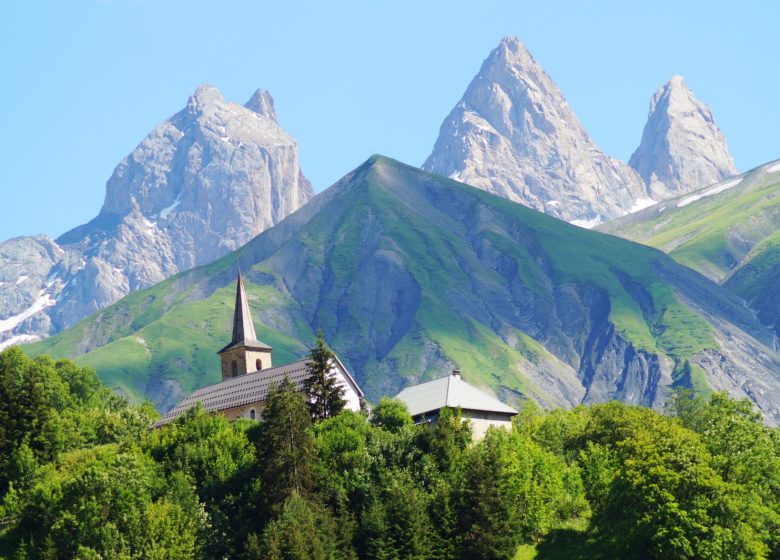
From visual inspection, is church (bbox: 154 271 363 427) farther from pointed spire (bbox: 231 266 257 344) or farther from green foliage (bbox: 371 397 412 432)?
green foliage (bbox: 371 397 412 432)

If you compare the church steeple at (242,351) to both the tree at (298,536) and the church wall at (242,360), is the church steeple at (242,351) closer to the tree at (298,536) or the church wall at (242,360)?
the church wall at (242,360)

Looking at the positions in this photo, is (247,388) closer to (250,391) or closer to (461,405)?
(250,391)

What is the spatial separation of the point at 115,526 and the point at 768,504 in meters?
47.6

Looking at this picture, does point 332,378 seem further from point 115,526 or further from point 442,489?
point 115,526

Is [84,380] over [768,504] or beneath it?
over

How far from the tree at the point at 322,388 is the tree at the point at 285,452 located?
14.6 metres

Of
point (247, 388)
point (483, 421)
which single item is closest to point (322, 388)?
point (247, 388)

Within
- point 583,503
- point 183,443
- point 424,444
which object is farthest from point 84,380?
point 583,503

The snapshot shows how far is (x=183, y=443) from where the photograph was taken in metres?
104

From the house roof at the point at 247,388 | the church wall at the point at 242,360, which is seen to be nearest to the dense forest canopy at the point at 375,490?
the house roof at the point at 247,388

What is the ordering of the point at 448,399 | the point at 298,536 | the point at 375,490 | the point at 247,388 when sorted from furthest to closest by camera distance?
the point at 247,388, the point at 448,399, the point at 375,490, the point at 298,536

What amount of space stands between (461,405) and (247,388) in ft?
76.9

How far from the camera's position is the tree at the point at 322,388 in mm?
111000

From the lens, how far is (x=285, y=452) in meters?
91.9
